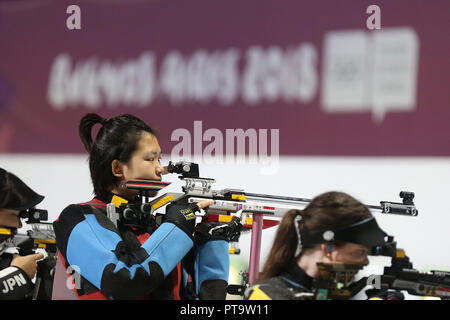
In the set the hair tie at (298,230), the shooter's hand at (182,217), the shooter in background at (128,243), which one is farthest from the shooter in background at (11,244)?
the hair tie at (298,230)

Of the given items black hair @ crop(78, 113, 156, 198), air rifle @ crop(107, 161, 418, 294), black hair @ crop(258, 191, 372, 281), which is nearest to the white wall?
air rifle @ crop(107, 161, 418, 294)

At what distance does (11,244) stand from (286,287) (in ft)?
4.45

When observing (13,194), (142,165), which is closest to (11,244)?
(13,194)

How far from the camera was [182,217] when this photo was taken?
1737 millimetres

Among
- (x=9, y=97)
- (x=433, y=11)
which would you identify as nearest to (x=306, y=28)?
(x=433, y=11)

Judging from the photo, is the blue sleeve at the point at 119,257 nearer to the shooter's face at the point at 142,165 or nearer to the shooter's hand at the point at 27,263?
the shooter's face at the point at 142,165

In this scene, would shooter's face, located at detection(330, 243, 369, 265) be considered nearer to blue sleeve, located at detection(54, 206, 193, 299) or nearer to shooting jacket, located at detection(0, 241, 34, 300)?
blue sleeve, located at detection(54, 206, 193, 299)

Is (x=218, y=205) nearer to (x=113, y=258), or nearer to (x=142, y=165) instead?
(x=142, y=165)

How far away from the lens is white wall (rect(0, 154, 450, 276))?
2.82m

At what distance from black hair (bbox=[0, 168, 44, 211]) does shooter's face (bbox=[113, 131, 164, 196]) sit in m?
0.62

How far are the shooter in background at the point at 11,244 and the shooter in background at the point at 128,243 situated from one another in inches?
12.8

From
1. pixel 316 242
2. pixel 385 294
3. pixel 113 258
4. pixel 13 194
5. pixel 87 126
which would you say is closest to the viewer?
pixel 316 242

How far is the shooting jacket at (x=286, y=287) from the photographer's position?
1437 millimetres

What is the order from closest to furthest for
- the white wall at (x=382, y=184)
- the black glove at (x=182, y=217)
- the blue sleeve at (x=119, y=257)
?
the blue sleeve at (x=119, y=257)
the black glove at (x=182, y=217)
the white wall at (x=382, y=184)
